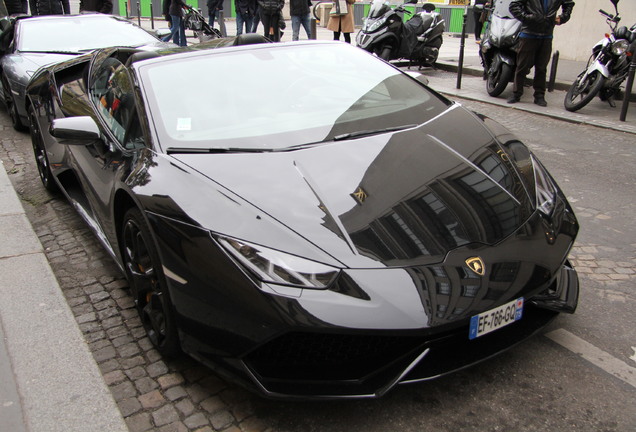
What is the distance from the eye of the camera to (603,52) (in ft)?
24.3

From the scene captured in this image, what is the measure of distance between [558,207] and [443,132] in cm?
69

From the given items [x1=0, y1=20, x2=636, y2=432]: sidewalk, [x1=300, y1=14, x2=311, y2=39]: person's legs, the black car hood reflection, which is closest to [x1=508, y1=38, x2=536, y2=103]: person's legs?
the black car hood reflection

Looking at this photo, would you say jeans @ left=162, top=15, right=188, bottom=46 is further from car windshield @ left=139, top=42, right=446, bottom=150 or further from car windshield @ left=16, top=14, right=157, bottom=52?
car windshield @ left=139, top=42, right=446, bottom=150

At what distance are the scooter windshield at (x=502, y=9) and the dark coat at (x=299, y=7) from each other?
15.8 feet

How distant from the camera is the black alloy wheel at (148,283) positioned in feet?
8.21

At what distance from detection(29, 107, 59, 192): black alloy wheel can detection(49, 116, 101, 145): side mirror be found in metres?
1.51

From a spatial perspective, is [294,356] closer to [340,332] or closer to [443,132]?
[340,332]

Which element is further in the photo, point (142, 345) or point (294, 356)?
point (142, 345)

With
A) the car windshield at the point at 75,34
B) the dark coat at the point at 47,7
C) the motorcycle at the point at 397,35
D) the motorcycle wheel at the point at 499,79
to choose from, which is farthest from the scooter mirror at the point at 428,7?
the dark coat at the point at 47,7

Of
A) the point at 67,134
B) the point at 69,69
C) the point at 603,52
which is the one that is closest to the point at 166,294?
the point at 67,134

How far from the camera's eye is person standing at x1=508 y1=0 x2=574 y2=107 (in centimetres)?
752

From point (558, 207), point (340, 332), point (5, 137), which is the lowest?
point (5, 137)

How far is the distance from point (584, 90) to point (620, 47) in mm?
630

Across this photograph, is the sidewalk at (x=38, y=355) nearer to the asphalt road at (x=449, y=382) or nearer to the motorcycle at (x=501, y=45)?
the asphalt road at (x=449, y=382)
